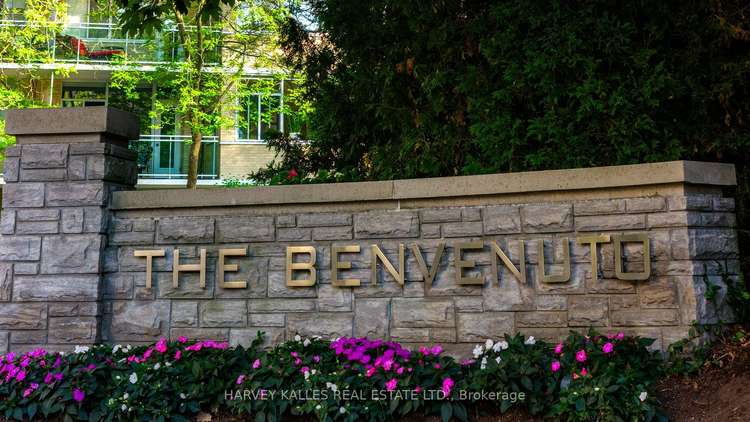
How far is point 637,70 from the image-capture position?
5.62 metres

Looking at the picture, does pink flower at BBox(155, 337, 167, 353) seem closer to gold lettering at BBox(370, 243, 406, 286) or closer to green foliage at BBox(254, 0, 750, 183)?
gold lettering at BBox(370, 243, 406, 286)

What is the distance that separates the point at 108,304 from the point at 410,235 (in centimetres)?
261

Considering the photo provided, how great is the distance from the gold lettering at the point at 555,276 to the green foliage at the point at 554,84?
84cm

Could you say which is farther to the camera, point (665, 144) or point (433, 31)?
point (433, 31)

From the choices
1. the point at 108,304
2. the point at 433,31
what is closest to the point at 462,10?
the point at 433,31

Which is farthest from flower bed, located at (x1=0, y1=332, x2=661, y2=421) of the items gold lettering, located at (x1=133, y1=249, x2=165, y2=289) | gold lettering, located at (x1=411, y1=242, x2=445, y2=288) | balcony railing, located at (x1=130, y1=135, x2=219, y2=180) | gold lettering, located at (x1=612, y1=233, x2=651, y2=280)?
balcony railing, located at (x1=130, y1=135, x2=219, y2=180)

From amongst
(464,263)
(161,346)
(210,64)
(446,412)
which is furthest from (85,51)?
(446,412)

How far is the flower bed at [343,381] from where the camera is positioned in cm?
437

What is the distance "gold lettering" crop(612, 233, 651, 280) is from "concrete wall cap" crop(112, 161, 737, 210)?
14.0 inches

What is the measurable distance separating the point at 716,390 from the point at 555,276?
1.25 meters

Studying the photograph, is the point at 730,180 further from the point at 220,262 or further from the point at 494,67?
the point at 220,262

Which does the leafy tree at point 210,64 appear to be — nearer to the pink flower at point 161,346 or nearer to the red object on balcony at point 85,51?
the red object on balcony at point 85,51

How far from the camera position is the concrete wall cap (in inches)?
193

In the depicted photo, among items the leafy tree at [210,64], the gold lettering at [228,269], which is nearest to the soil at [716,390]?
the gold lettering at [228,269]
